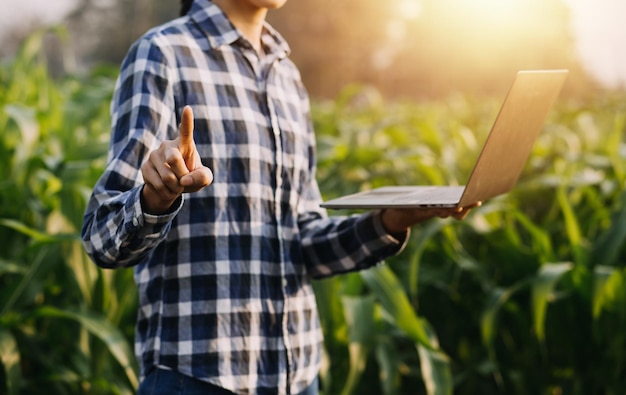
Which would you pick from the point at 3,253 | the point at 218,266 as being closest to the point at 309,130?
the point at 218,266

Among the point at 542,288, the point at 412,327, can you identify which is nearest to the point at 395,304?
the point at 412,327

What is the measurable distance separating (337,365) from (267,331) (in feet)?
2.62

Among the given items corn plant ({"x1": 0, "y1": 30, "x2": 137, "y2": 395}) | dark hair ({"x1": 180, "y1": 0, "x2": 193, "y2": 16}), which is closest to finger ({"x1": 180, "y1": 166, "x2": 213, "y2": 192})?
dark hair ({"x1": 180, "y1": 0, "x2": 193, "y2": 16})

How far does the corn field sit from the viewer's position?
1.90 meters

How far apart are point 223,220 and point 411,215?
0.90 feet

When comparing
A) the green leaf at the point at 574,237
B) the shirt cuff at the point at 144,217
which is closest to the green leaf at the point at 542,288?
the green leaf at the point at 574,237

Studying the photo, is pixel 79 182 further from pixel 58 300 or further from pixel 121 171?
pixel 121 171

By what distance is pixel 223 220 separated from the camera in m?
1.29

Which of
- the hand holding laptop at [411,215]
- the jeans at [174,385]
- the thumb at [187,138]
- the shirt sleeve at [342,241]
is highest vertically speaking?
the thumb at [187,138]

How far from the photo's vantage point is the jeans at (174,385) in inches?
49.4

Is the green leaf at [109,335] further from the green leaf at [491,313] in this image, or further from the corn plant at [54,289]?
the green leaf at [491,313]

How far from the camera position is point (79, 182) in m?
1.92

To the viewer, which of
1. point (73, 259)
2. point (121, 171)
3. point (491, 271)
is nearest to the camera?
point (121, 171)

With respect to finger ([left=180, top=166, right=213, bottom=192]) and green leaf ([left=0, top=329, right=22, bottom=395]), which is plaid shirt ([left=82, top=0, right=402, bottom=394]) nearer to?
finger ([left=180, top=166, right=213, bottom=192])
